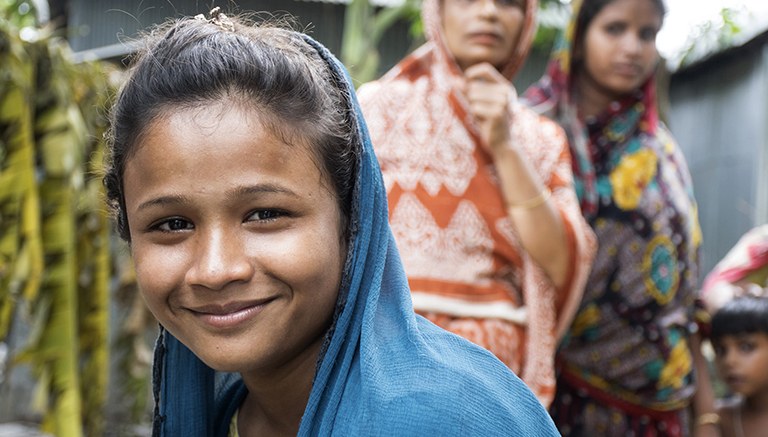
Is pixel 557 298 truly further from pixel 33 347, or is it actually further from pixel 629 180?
pixel 33 347

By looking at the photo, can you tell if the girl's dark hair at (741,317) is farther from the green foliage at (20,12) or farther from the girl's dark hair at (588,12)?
the green foliage at (20,12)

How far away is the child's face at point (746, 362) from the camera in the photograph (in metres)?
3.50

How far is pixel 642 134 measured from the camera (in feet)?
9.67

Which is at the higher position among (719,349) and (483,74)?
(483,74)

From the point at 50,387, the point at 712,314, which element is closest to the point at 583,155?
the point at 712,314

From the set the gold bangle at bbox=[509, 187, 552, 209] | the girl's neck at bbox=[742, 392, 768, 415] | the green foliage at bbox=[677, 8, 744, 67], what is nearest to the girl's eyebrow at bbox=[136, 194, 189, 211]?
the gold bangle at bbox=[509, 187, 552, 209]

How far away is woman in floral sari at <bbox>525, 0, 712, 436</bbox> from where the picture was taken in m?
2.82

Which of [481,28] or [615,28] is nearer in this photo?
[481,28]

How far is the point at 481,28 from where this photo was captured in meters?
2.40

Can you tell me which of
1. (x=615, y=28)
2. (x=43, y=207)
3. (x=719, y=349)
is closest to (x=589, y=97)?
(x=615, y=28)

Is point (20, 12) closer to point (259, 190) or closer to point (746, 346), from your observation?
point (259, 190)

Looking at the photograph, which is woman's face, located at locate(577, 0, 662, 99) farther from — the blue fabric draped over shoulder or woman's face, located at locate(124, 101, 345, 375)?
woman's face, located at locate(124, 101, 345, 375)

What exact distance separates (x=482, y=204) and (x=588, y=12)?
949mm

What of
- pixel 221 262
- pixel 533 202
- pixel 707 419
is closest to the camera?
pixel 221 262
